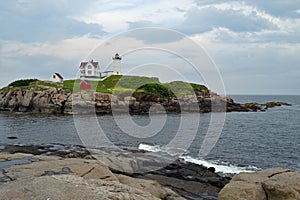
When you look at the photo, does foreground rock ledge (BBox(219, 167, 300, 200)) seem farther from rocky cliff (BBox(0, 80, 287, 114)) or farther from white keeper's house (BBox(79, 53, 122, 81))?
white keeper's house (BBox(79, 53, 122, 81))

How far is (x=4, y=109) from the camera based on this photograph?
101 metres

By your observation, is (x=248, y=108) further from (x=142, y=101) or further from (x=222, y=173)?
(x=222, y=173)

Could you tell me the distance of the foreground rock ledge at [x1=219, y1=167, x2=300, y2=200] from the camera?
1589 cm

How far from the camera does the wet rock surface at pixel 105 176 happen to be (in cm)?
1075

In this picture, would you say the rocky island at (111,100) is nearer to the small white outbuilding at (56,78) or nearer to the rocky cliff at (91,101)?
the rocky cliff at (91,101)

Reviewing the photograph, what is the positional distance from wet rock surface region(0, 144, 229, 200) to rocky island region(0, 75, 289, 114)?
190ft

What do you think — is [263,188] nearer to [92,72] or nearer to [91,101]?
[91,101]

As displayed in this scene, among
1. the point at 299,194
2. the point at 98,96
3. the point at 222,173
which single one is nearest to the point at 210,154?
the point at 222,173

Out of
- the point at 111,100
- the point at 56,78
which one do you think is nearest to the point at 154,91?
the point at 111,100

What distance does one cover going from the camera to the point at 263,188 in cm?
1677

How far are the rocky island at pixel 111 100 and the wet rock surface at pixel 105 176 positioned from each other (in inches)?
2276

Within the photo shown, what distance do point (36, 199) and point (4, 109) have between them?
10210cm

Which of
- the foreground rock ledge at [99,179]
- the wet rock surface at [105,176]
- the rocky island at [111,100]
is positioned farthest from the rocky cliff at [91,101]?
the foreground rock ledge at [99,179]

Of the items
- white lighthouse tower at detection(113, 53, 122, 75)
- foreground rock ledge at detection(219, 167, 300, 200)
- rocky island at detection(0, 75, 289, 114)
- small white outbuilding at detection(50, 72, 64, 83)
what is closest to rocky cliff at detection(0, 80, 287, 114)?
rocky island at detection(0, 75, 289, 114)
